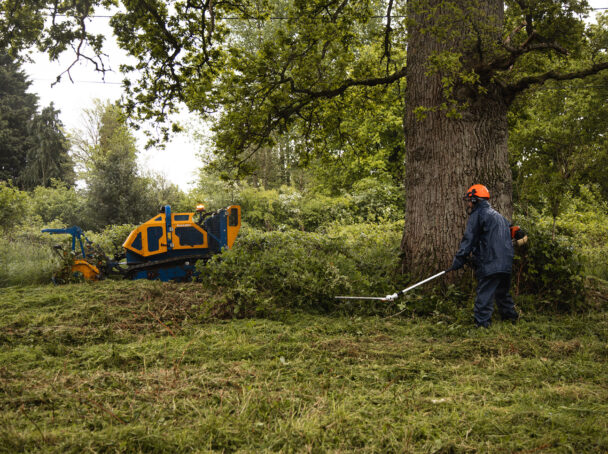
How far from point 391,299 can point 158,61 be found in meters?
5.32

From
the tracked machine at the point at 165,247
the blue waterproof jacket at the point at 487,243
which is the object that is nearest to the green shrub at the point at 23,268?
the tracked machine at the point at 165,247

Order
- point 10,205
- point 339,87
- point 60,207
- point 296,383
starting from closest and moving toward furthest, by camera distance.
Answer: point 296,383 → point 339,87 → point 10,205 → point 60,207

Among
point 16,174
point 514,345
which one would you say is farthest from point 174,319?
point 16,174

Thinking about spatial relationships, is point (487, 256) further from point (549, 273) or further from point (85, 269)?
point (85, 269)

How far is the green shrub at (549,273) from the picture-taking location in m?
5.36

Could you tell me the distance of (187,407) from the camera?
2.56 m

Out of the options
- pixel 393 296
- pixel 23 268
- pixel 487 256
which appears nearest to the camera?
pixel 487 256

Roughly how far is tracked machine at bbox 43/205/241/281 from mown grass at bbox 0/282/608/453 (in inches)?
123

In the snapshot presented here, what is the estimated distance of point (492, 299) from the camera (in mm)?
4699

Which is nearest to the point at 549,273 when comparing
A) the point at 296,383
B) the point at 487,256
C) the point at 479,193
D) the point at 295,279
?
the point at 487,256

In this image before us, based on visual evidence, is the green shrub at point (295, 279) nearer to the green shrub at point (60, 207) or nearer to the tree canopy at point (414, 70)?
the tree canopy at point (414, 70)

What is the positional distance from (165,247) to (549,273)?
24.1 ft

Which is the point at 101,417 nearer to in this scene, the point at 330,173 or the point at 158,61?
the point at 158,61

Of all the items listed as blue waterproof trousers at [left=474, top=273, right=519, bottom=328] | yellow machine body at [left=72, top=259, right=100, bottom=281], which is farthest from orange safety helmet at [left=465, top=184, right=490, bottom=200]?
yellow machine body at [left=72, top=259, right=100, bottom=281]
